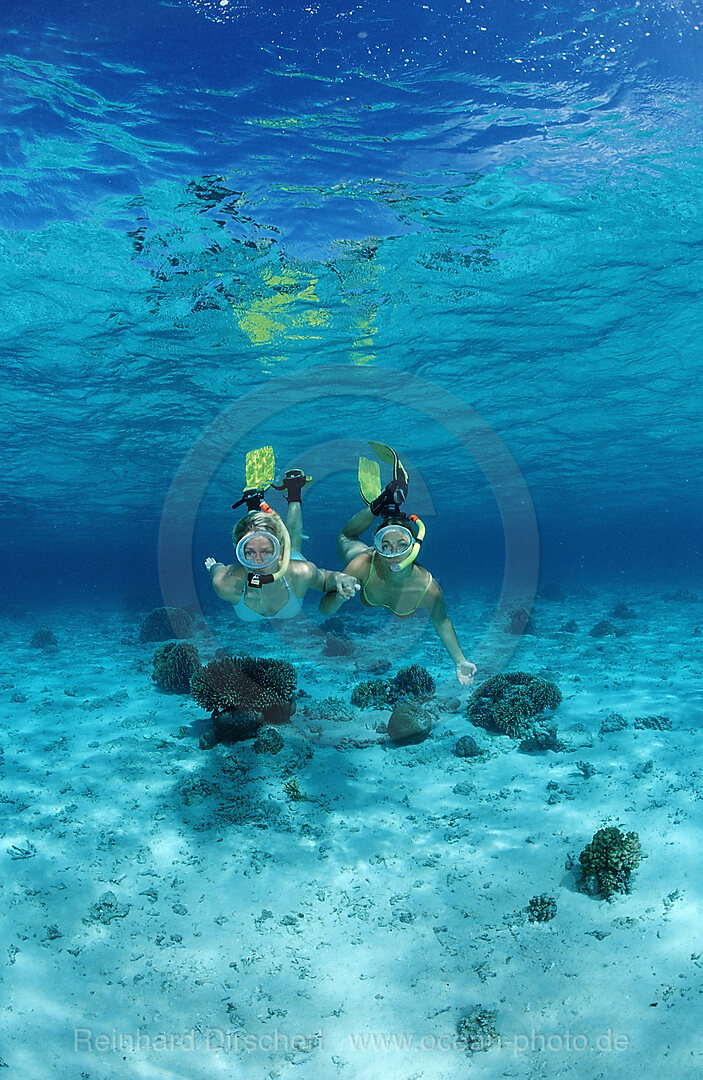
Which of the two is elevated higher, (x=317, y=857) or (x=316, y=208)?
(x=316, y=208)

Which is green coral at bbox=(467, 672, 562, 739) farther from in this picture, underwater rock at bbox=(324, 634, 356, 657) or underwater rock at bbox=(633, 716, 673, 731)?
underwater rock at bbox=(324, 634, 356, 657)

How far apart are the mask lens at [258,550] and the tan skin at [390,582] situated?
997 mm

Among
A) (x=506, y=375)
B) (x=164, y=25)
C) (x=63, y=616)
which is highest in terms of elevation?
(x=164, y=25)

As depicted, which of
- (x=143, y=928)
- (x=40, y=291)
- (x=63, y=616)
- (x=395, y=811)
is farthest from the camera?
(x=63, y=616)

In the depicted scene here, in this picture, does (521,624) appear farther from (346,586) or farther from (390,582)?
(346,586)

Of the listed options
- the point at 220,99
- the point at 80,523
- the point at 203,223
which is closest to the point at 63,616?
the point at 80,523

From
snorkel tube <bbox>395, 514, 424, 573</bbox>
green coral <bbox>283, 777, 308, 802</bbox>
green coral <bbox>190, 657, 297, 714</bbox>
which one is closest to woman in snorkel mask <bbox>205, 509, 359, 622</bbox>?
snorkel tube <bbox>395, 514, 424, 573</bbox>

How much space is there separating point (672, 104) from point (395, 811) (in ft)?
39.8

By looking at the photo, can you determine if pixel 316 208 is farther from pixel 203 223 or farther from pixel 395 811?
pixel 395 811

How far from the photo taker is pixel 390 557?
599 cm

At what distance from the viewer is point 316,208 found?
421 inches

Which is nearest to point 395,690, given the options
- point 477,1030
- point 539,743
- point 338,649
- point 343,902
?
point 539,743

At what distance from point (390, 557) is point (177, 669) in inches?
295

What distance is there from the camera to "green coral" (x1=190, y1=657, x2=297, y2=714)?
877 cm
